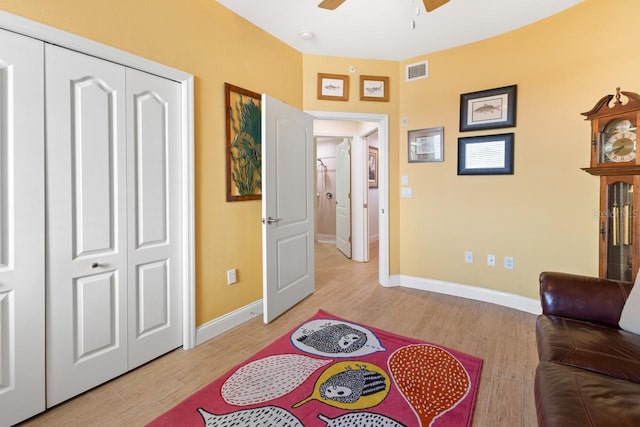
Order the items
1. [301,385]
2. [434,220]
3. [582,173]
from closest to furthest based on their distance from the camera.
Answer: [301,385]
[582,173]
[434,220]

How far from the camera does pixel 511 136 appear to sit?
112 inches

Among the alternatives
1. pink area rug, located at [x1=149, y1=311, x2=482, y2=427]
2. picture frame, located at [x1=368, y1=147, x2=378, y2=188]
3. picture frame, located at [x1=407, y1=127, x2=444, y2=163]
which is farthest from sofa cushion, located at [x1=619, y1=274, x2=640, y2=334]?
picture frame, located at [x1=368, y1=147, x2=378, y2=188]

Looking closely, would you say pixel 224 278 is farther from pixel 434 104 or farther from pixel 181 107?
pixel 434 104

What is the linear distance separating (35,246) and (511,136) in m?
3.58

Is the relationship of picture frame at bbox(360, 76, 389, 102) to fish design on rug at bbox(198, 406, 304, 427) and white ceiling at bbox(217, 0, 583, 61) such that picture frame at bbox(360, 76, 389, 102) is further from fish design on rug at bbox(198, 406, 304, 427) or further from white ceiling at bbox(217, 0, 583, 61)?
fish design on rug at bbox(198, 406, 304, 427)

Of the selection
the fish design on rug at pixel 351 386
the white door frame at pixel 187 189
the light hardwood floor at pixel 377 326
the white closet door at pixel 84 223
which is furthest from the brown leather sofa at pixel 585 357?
the white closet door at pixel 84 223

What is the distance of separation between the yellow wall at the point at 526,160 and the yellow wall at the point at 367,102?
0.11 meters

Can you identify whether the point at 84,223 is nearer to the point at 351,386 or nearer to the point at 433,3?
the point at 351,386

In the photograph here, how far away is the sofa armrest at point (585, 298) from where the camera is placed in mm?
1554

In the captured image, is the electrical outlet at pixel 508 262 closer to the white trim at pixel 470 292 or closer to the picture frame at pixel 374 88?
the white trim at pixel 470 292

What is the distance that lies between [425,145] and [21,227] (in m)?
3.33

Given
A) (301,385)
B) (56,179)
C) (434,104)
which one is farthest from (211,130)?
(434,104)

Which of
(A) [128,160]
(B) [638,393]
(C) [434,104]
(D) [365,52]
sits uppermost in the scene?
(D) [365,52]

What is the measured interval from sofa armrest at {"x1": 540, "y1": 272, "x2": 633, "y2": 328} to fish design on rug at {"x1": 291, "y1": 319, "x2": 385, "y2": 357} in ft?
3.56
